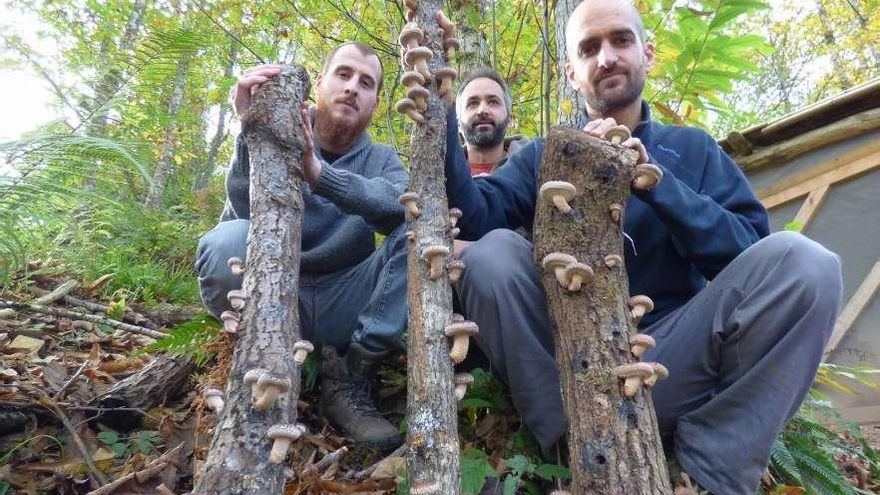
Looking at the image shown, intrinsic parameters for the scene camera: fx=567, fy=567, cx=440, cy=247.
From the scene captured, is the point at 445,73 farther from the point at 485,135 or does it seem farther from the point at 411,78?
the point at 485,135

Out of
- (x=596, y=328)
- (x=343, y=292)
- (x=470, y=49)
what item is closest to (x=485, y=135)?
(x=470, y=49)

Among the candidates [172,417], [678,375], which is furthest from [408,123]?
[678,375]

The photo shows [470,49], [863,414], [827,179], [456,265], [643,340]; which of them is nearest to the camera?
[643,340]

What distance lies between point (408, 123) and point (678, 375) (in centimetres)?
842

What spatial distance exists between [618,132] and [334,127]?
245 cm

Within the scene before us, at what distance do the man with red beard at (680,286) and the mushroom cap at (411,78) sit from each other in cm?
36

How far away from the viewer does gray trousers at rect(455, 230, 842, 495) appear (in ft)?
9.04

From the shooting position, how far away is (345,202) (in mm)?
3674

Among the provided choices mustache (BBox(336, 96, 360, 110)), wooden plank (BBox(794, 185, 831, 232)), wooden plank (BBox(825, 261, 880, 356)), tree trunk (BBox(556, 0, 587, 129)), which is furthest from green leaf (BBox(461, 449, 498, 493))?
Answer: wooden plank (BBox(794, 185, 831, 232))

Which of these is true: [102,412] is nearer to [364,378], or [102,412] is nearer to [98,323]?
[364,378]

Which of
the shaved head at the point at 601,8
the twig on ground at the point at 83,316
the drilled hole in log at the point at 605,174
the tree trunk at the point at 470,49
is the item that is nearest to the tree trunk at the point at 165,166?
the twig on ground at the point at 83,316

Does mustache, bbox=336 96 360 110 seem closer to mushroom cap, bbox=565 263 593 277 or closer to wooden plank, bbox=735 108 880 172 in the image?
mushroom cap, bbox=565 263 593 277

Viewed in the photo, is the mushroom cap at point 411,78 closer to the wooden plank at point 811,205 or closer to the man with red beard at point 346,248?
the man with red beard at point 346,248

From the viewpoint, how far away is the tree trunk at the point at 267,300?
2.11 meters
